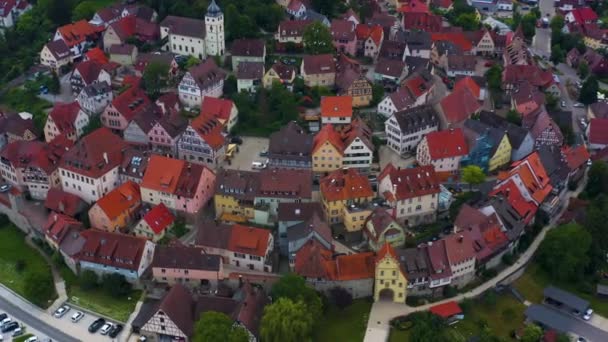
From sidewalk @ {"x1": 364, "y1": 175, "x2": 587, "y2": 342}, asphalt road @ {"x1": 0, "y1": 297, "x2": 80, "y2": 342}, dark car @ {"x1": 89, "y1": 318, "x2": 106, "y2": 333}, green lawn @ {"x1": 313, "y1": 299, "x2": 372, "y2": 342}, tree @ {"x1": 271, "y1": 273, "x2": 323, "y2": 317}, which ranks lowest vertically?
asphalt road @ {"x1": 0, "y1": 297, "x2": 80, "y2": 342}

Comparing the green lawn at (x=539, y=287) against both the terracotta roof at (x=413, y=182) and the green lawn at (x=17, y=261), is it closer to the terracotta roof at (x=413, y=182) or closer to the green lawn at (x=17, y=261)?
the terracotta roof at (x=413, y=182)

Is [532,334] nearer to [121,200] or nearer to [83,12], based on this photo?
[121,200]

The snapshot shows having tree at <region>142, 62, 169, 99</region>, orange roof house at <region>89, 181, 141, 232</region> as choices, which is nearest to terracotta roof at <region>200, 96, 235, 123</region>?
tree at <region>142, 62, 169, 99</region>

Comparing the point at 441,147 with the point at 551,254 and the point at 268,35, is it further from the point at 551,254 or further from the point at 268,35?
the point at 268,35

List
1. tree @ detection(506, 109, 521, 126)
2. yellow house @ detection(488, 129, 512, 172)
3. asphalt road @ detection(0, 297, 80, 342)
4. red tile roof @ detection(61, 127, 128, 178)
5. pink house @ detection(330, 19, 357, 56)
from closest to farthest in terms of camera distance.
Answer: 1. asphalt road @ detection(0, 297, 80, 342)
2. red tile roof @ detection(61, 127, 128, 178)
3. yellow house @ detection(488, 129, 512, 172)
4. tree @ detection(506, 109, 521, 126)
5. pink house @ detection(330, 19, 357, 56)

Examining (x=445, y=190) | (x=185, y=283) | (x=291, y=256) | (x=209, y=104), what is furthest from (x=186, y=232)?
(x=445, y=190)

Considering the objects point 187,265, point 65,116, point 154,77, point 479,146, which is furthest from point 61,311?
point 479,146

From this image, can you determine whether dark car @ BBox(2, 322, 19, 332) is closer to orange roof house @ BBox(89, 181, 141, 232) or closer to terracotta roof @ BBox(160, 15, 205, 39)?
orange roof house @ BBox(89, 181, 141, 232)
